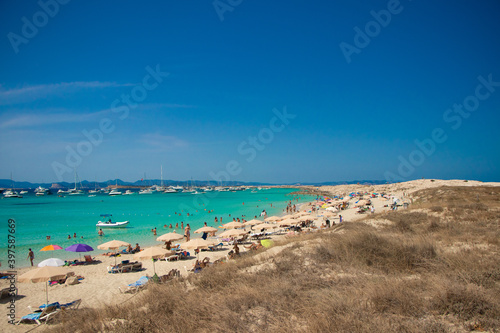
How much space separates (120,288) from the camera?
1103 cm

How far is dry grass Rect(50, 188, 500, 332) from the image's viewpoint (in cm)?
423

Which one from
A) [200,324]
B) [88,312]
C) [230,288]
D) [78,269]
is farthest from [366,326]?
[78,269]

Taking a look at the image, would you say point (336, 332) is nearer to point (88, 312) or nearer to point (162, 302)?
point (162, 302)

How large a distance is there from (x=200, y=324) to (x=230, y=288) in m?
1.62

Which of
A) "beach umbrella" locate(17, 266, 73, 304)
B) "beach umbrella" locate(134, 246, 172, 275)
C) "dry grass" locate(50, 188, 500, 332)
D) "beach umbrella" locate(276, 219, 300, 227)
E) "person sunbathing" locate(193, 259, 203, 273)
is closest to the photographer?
"dry grass" locate(50, 188, 500, 332)

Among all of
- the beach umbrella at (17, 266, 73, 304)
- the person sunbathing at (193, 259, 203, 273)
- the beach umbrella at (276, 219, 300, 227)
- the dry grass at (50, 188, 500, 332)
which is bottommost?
the person sunbathing at (193, 259, 203, 273)

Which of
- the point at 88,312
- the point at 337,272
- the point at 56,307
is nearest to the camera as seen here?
the point at 88,312

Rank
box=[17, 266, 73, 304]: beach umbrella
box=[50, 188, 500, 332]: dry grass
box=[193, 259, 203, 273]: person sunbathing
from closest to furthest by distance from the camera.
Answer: box=[50, 188, 500, 332]: dry grass → box=[17, 266, 73, 304]: beach umbrella → box=[193, 259, 203, 273]: person sunbathing

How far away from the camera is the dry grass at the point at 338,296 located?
4.23 m

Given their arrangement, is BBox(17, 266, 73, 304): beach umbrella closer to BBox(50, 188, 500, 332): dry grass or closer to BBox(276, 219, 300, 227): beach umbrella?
BBox(50, 188, 500, 332): dry grass

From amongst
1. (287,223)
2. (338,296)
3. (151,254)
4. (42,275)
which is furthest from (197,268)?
(287,223)

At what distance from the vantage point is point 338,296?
16.0 feet

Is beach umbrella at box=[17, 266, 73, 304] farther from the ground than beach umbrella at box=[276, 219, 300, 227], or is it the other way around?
beach umbrella at box=[17, 266, 73, 304]

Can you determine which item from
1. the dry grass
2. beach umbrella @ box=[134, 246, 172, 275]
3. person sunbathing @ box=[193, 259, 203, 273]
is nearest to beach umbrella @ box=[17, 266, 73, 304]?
beach umbrella @ box=[134, 246, 172, 275]
